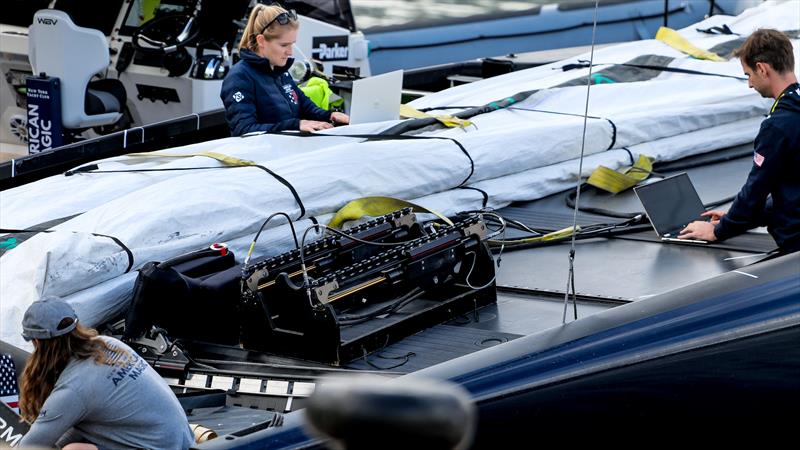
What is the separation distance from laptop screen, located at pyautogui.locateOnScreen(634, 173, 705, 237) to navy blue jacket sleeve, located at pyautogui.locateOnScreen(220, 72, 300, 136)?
5.40 ft

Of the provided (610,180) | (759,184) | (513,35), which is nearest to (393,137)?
(610,180)

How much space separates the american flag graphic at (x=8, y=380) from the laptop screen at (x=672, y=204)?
2259 millimetres

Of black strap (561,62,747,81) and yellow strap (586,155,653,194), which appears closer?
yellow strap (586,155,653,194)

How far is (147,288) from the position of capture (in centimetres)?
352

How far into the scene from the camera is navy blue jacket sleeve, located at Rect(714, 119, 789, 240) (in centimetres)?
348

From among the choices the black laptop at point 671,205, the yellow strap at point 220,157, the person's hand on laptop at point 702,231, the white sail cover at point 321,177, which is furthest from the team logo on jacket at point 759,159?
the yellow strap at point 220,157

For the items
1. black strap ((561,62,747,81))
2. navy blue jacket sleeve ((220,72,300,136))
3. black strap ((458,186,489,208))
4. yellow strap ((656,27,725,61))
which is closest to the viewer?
black strap ((458,186,489,208))

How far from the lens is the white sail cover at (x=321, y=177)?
360 centimetres

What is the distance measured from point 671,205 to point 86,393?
7.79 feet

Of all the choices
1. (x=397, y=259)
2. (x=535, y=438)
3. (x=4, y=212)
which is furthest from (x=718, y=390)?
(x=4, y=212)

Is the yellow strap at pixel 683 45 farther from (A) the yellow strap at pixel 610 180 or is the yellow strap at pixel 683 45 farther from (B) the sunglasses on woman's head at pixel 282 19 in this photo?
(B) the sunglasses on woman's head at pixel 282 19

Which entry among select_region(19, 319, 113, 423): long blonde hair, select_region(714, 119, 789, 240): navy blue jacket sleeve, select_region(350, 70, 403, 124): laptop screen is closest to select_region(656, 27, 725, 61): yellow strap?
select_region(350, 70, 403, 124): laptop screen

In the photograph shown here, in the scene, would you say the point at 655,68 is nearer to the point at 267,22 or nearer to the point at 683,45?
the point at 683,45

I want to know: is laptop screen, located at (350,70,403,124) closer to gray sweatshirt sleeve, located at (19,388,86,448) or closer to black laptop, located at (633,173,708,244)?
black laptop, located at (633,173,708,244)
